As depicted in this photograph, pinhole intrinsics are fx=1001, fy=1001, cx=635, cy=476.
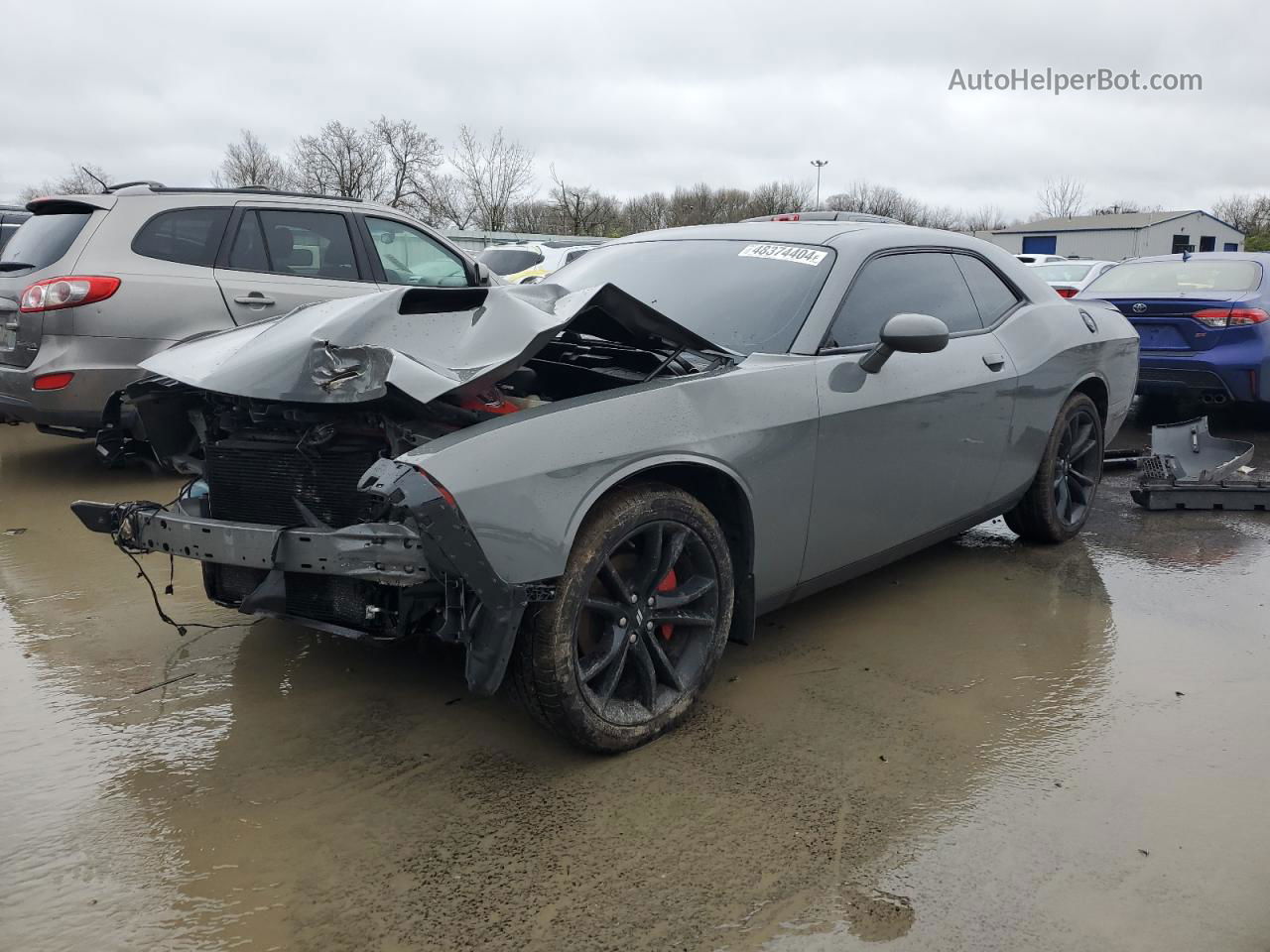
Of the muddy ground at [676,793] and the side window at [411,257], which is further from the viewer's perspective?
the side window at [411,257]

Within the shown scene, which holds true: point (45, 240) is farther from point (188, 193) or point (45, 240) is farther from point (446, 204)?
point (446, 204)

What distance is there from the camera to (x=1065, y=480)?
201 inches

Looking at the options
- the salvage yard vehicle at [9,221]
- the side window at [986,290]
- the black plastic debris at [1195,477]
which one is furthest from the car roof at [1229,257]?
the salvage yard vehicle at [9,221]

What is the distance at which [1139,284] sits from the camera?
27.4 feet

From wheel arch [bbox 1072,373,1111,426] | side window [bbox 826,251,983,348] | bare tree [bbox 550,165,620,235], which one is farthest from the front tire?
bare tree [bbox 550,165,620,235]

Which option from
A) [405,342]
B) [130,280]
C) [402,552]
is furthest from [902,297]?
[130,280]

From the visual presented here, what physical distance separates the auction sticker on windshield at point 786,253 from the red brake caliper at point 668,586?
1.40 m

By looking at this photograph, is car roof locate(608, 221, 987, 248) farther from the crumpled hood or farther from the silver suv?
the silver suv

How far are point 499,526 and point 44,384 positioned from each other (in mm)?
4544

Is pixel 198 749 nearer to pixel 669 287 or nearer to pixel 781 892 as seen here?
pixel 781 892

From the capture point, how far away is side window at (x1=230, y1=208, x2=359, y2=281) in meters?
6.45

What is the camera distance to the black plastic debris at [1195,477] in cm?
581

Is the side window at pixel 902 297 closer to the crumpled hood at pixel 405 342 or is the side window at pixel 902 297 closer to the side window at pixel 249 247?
the crumpled hood at pixel 405 342

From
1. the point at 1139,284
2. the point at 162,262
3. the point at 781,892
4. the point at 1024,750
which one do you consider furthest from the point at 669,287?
the point at 1139,284
